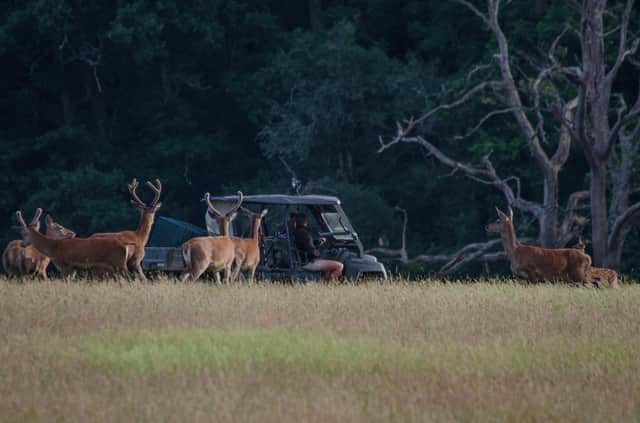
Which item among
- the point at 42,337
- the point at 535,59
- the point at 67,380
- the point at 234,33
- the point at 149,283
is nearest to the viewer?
the point at 67,380

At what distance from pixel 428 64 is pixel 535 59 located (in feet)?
18.2

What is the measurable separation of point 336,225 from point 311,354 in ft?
26.2

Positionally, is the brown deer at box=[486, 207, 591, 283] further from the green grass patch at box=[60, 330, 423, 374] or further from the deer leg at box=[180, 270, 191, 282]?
the green grass patch at box=[60, 330, 423, 374]

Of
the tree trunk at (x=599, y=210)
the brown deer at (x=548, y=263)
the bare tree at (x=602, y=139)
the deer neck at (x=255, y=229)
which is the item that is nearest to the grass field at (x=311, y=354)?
the deer neck at (x=255, y=229)

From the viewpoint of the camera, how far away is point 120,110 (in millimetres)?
40938

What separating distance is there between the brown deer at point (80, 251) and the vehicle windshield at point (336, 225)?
11.0 ft

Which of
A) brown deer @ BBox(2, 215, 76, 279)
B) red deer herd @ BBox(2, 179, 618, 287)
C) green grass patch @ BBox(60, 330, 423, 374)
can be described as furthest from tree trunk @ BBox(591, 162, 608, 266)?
green grass patch @ BBox(60, 330, 423, 374)

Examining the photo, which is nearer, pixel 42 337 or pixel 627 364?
pixel 627 364

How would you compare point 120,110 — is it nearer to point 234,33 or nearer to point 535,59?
point 234,33

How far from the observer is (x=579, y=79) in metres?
27.5

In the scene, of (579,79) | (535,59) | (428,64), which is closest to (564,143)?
(579,79)

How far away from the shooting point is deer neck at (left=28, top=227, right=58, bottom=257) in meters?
16.5

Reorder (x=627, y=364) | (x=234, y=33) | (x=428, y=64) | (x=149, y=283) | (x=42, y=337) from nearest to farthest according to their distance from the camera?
(x=627, y=364)
(x=42, y=337)
(x=149, y=283)
(x=428, y=64)
(x=234, y=33)

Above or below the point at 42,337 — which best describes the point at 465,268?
below
